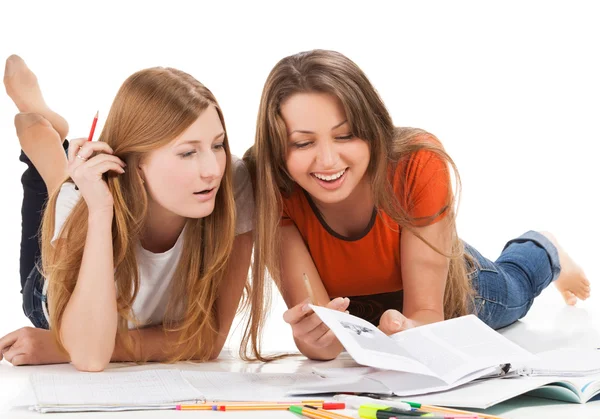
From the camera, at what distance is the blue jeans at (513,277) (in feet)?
9.58

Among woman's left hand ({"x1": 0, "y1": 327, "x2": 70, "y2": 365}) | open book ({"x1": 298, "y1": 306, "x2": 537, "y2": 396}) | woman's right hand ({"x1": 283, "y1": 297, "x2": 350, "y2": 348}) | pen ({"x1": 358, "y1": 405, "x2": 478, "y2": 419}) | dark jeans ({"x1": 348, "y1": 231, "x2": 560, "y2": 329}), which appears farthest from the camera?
dark jeans ({"x1": 348, "y1": 231, "x2": 560, "y2": 329})

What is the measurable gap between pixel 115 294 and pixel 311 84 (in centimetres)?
78

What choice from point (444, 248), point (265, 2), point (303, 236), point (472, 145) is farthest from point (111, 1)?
point (444, 248)

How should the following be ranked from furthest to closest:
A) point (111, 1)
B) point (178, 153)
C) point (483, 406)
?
point (111, 1)
point (178, 153)
point (483, 406)

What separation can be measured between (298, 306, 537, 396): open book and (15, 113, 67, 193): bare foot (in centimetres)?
145

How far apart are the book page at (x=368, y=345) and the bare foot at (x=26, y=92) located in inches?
65.8

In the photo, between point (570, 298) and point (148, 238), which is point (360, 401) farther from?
point (570, 298)

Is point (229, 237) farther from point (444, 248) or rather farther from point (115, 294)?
point (444, 248)

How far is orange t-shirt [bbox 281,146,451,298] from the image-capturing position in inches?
97.1

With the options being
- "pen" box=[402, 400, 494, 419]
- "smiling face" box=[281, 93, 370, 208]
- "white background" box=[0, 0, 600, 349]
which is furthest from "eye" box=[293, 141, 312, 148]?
"white background" box=[0, 0, 600, 349]

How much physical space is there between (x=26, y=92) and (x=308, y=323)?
1636 mm

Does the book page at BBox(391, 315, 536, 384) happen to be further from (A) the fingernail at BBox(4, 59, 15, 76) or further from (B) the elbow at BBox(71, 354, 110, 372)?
(A) the fingernail at BBox(4, 59, 15, 76)

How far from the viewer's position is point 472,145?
4500mm

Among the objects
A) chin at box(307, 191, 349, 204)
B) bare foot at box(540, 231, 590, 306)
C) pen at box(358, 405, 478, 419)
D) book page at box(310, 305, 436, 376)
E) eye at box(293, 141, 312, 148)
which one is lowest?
bare foot at box(540, 231, 590, 306)
